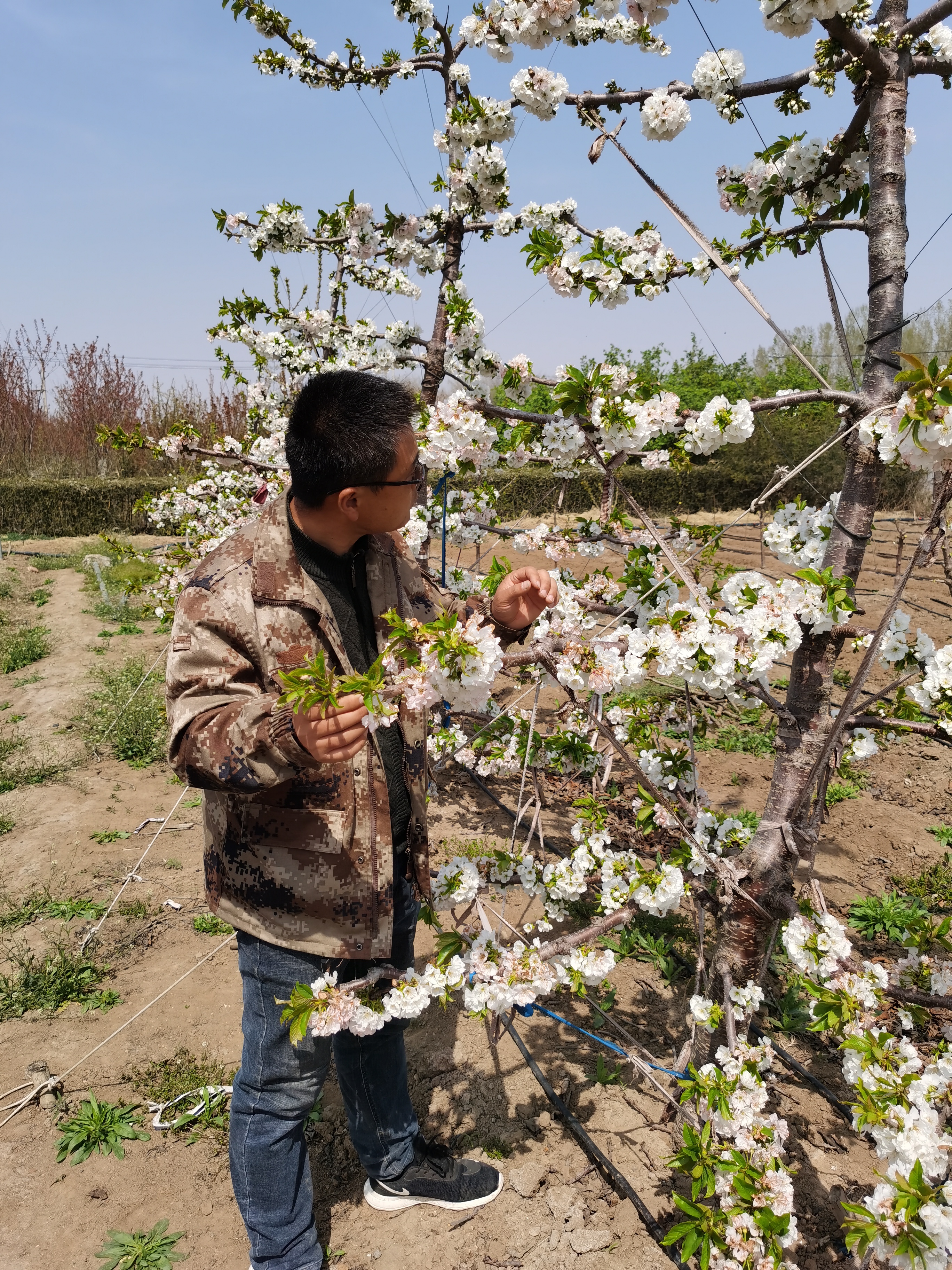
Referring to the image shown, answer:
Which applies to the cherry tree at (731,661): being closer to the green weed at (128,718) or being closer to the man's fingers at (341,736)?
the man's fingers at (341,736)

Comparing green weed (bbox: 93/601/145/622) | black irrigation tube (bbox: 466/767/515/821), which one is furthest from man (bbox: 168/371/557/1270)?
green weed (bbox: 93/601/145/622)

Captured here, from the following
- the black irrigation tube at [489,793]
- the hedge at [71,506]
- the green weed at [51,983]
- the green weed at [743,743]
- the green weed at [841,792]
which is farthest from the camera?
the hedge at [71,506]

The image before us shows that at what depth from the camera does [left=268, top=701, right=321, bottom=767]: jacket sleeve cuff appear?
1373mm

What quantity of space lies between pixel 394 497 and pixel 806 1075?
96.0 inches

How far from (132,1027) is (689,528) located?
3.00 metres

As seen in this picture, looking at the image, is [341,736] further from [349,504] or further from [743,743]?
[743,743]

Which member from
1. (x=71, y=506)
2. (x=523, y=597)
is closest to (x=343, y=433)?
(x=523, y=597)

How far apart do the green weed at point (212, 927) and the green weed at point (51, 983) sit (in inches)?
16.2

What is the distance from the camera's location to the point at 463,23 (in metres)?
3.79

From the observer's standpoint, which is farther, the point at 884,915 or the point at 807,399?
the point at 884,915

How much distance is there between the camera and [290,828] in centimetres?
169

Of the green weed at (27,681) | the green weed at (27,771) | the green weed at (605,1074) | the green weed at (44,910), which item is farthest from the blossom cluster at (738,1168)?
the green weed at (27,681)

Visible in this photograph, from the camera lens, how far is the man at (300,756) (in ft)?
5.18

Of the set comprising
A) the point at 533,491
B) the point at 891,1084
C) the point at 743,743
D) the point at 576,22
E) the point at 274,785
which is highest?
the point at 576,22
